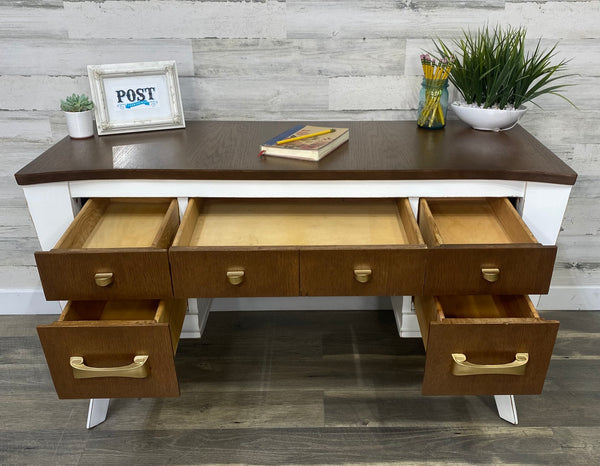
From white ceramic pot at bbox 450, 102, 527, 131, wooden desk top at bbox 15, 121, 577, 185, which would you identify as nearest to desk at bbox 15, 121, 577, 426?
wooden desk top at bbox 15, 121, 577, 185

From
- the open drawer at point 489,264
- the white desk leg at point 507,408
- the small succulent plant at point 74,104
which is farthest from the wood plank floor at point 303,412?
the small succulent plant at point 74,104

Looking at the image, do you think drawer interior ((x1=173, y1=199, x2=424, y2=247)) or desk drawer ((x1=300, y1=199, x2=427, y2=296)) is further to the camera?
drawer interior ((x1=173, y1=199, x2=424, y2=247))

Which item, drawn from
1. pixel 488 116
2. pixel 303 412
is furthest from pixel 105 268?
pixel 488 116

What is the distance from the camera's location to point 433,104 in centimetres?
157

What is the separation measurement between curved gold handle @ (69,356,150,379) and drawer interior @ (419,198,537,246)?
678 mm

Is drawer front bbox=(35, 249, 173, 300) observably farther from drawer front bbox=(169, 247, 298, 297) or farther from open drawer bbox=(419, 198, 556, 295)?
open drawer bbox=(419, 198, 556, 295)

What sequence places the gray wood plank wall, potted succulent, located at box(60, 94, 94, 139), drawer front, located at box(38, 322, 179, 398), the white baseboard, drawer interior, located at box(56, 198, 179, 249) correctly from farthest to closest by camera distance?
the white baseboard, the gray wood plank wall, potted succulent, located at box(60, 94, 94, 139), drawer interior, located at box(56, 198, 179, 249), drawer front, located at box(38, 322, 179, 398)

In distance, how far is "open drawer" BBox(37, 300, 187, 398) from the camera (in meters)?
1.18

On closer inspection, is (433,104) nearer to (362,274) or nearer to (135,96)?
(362,274)

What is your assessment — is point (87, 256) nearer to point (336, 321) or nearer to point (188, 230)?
point (188, 230)

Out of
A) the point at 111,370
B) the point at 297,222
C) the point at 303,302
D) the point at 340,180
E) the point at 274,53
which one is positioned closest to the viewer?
the point at 111,370

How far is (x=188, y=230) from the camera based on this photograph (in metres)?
1.30

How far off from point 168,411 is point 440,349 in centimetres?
79

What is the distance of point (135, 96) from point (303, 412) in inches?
38.9
